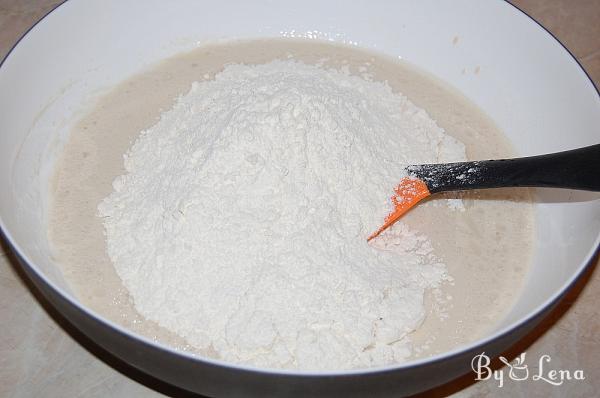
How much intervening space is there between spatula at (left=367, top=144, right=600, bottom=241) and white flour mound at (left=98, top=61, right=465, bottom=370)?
3 centimetres

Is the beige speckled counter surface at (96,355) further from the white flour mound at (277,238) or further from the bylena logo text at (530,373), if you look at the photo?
the white flour mound at (277,238)

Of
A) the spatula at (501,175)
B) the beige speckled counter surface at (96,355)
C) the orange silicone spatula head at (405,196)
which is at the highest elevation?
the spatula at (501,175)

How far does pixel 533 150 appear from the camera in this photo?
58.4 inches

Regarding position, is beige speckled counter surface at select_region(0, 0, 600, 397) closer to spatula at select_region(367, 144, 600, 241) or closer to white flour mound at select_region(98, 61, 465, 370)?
white flour mound at select_region(98, 61, 465, 370)

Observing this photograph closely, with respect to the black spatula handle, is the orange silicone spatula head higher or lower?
lower

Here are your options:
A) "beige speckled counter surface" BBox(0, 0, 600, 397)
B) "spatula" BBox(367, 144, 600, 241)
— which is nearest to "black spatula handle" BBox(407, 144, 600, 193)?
"spatula" BBox(367, 144, 600, 241)

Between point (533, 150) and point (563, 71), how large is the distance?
0.17 metres

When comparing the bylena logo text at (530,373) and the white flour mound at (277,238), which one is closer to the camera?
the white flour mound at (277,238)

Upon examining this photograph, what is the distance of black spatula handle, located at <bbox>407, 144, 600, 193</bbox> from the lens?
1.19 meters

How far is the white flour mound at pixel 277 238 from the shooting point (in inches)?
42.3

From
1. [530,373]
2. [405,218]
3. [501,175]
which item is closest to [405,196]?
[405,218]

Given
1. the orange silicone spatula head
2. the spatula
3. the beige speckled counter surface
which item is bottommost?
the beige speckled counter surface

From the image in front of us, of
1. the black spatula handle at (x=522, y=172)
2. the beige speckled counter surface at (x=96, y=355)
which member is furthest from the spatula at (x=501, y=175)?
the beige speckled counter surface at (x=96, y=355)

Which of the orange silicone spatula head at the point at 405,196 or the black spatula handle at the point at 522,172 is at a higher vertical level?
the black spatula handle at the point at 522,172
